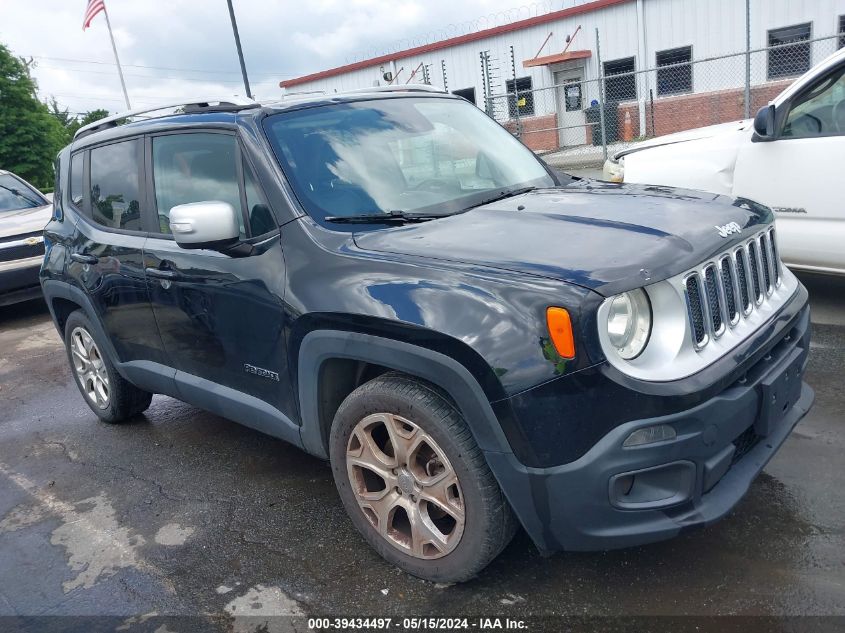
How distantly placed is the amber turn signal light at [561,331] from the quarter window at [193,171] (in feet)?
5.32

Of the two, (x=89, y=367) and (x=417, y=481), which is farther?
(x=89, y=367)

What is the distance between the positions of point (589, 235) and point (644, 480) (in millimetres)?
873

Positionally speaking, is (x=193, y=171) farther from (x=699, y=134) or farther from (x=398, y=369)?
(x=699, y=134)

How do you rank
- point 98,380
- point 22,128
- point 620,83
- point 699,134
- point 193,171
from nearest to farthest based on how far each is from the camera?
point 193,171, point 98,380, point 699,134, point 620,83, point 22,128

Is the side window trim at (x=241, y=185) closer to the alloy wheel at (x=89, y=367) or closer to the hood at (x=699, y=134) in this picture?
the alloy wheel at (x=89, y=367)

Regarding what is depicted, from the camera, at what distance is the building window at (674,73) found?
68.0 ft

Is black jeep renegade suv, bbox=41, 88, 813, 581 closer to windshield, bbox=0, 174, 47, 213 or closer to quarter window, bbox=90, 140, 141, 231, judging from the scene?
quarter window, bbox=90, 140, 141, 231

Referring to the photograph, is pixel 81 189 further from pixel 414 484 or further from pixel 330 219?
pixel 414 484

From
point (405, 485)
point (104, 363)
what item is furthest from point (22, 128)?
point (405, 485)

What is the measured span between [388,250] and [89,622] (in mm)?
1869

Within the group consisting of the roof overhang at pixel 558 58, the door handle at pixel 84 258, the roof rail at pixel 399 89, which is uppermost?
the roof overhang at pixel 558 58

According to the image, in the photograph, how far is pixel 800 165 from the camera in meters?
5.06

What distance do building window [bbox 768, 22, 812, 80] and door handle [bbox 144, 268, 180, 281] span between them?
19131mm

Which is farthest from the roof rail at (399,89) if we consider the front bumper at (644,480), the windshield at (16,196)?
the windshield at (16,196)
